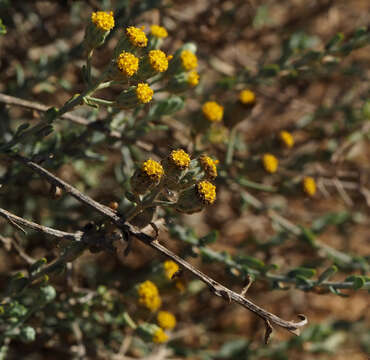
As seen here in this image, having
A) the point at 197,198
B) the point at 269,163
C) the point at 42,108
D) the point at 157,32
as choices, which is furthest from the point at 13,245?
the point at 269,163

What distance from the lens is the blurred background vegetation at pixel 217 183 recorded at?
8.48 feet

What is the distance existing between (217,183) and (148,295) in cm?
82

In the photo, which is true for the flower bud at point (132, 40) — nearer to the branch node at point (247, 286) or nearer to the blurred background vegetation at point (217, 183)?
the blurred background vegetation at point (217, 183)

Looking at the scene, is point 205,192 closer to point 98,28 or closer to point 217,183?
point 98,28

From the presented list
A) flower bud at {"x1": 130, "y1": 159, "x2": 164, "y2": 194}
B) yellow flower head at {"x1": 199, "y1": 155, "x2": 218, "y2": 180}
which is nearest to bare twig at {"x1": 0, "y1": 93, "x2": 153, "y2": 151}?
flower bud at {"x1": 130, "y1": 159, "x2": 164, "y2": 194}

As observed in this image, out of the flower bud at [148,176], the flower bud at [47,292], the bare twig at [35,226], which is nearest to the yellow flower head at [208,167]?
the flower bud at [148,176]

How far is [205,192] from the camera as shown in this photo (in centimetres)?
185

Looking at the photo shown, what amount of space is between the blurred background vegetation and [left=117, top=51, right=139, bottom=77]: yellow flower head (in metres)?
0.56

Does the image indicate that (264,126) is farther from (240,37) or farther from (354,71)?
(354,71)

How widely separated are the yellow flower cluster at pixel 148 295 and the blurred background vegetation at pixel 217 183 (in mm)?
73

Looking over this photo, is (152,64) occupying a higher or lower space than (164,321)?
higher

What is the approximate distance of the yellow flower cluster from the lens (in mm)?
2574

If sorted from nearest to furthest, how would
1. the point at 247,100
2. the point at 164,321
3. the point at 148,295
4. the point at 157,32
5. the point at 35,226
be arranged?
the point at 35,226
the point at 157,32
the point at 148,295
the point at 164,321
the point at 247,100

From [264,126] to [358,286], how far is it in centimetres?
257
